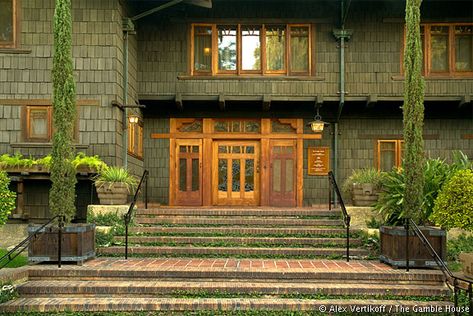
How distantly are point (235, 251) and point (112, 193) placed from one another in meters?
3.10

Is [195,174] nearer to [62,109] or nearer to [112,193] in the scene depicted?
[112,193]

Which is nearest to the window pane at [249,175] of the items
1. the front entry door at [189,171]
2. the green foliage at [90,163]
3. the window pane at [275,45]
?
the front entry door at [189,171]

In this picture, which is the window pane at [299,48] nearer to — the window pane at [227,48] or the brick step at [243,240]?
the window pane at [227,48]

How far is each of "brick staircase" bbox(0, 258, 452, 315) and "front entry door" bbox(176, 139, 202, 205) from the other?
5.66 metres

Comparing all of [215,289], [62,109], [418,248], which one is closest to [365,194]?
[418,248]

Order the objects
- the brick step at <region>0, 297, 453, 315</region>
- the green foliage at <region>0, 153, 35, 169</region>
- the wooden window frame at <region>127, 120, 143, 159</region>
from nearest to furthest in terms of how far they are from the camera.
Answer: the brick step at <region>0, 297, 453, 315</region> < the green foliage at <region>0, 153, 35, 169</region> < the wooden window frame at <region>127, 120, 143, 159</region>

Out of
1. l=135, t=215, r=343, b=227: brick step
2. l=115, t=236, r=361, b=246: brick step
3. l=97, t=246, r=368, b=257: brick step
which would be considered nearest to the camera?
l=97, t=246, r=368, b=257: brick step

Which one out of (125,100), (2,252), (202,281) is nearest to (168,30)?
(125,100)

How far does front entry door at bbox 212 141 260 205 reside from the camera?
14133 millimetres

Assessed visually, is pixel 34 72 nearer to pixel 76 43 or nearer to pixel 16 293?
pixel 76 43

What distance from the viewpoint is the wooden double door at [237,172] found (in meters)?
14.0

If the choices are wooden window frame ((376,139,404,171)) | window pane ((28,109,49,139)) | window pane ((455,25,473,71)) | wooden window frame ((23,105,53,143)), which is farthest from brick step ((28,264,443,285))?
window pane ((455,25,473,71))

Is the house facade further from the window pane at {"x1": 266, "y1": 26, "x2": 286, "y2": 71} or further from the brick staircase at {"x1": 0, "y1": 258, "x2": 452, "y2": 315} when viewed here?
the brick staircase at {"x1": 0, "y1": 258, "x2": 452, "y2": 315}

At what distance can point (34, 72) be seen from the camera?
11602 mm
